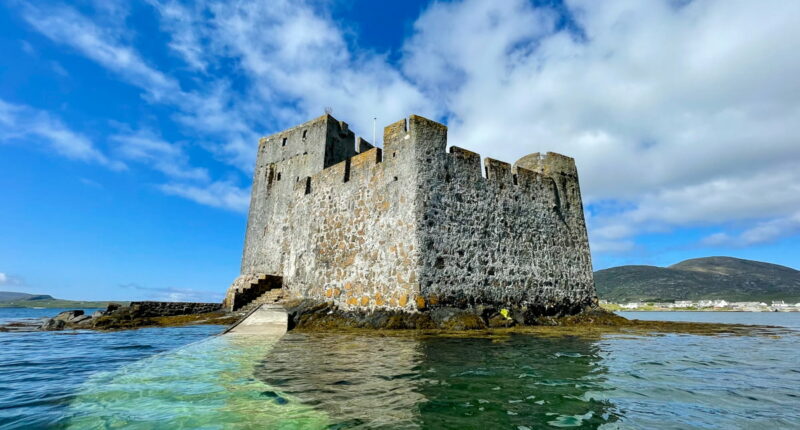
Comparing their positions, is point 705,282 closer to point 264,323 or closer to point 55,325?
point 264,323

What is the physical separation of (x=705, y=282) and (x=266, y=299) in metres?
154

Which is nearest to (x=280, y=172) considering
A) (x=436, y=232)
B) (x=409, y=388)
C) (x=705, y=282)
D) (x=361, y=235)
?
(x=361, y=235)

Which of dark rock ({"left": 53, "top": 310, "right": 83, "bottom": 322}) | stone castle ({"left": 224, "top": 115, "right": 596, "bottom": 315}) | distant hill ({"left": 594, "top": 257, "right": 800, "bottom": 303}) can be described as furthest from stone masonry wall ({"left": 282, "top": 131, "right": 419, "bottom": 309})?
distant hill ({"left": 594, "top": 257, "right": 800, "bottom": 303})

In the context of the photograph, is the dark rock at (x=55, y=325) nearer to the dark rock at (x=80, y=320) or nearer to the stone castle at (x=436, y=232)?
the dark rock at (x=80, y=320)

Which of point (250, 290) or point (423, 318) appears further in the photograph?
point (250, 290)

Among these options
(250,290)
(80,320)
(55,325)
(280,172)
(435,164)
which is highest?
(280,172)

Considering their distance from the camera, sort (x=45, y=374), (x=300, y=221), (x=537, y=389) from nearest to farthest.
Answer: (x=537, y=389), (x=45, y=374), (x=300, y=221)

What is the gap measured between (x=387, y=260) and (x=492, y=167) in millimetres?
5622

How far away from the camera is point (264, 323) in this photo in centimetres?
1231

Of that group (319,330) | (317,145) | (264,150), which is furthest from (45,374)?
(264,150)

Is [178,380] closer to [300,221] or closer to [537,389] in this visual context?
[537,389]

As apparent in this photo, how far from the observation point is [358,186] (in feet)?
47.5

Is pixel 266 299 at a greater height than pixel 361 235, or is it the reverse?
pixel 361 235

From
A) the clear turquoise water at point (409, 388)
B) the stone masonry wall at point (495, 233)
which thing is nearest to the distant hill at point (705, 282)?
the stone masonry wall at point (495, 233)
